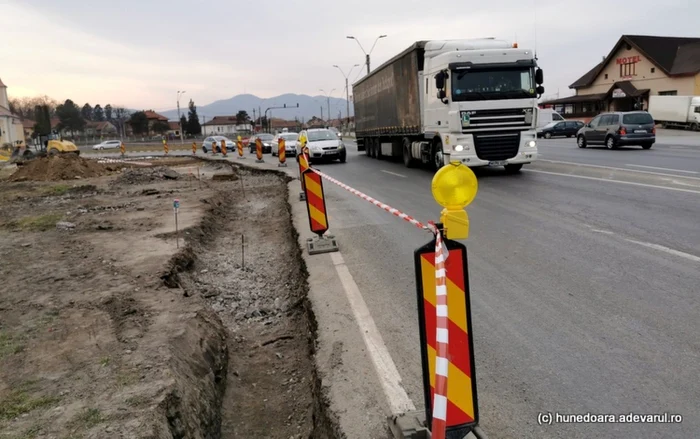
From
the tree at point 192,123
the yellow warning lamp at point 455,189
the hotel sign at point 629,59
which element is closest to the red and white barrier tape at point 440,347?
the yellow warning lamp at point 455,189

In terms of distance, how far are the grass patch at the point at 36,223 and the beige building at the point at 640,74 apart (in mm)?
49607

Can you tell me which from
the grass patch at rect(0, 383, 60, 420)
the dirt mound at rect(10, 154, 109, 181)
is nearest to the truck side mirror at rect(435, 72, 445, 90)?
the grass patch at rect(0, 383, 60, 420)

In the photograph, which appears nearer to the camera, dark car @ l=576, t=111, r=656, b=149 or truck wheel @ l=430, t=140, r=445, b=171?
truck wheel @ l=430, t=140, r=445, b=171

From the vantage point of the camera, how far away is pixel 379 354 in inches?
171

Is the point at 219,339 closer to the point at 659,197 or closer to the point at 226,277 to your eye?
the point at 226,277

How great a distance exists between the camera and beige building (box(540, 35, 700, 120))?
48875 millimetres

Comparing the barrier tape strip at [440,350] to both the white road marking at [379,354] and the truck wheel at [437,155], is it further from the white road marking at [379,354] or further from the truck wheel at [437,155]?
the truck wheel at [437,155]

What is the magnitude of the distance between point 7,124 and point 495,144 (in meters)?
73.5

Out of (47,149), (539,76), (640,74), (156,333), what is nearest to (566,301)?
(156,333)

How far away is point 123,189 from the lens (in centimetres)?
1831

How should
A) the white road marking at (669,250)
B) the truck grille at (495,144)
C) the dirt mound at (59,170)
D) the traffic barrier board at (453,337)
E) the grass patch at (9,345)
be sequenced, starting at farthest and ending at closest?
the dirt mound at (59,170) → the truck grille at (495,144) → the white road marking at (669,250) → the grass patch at (9,345) → the traffic barrier board at (453,337)

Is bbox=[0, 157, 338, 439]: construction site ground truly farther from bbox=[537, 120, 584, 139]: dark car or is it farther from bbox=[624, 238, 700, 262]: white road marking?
bbox=[537, 120, 584, 139]: dark car

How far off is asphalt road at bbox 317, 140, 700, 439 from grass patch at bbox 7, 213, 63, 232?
6.03m

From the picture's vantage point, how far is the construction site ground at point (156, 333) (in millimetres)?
3650
